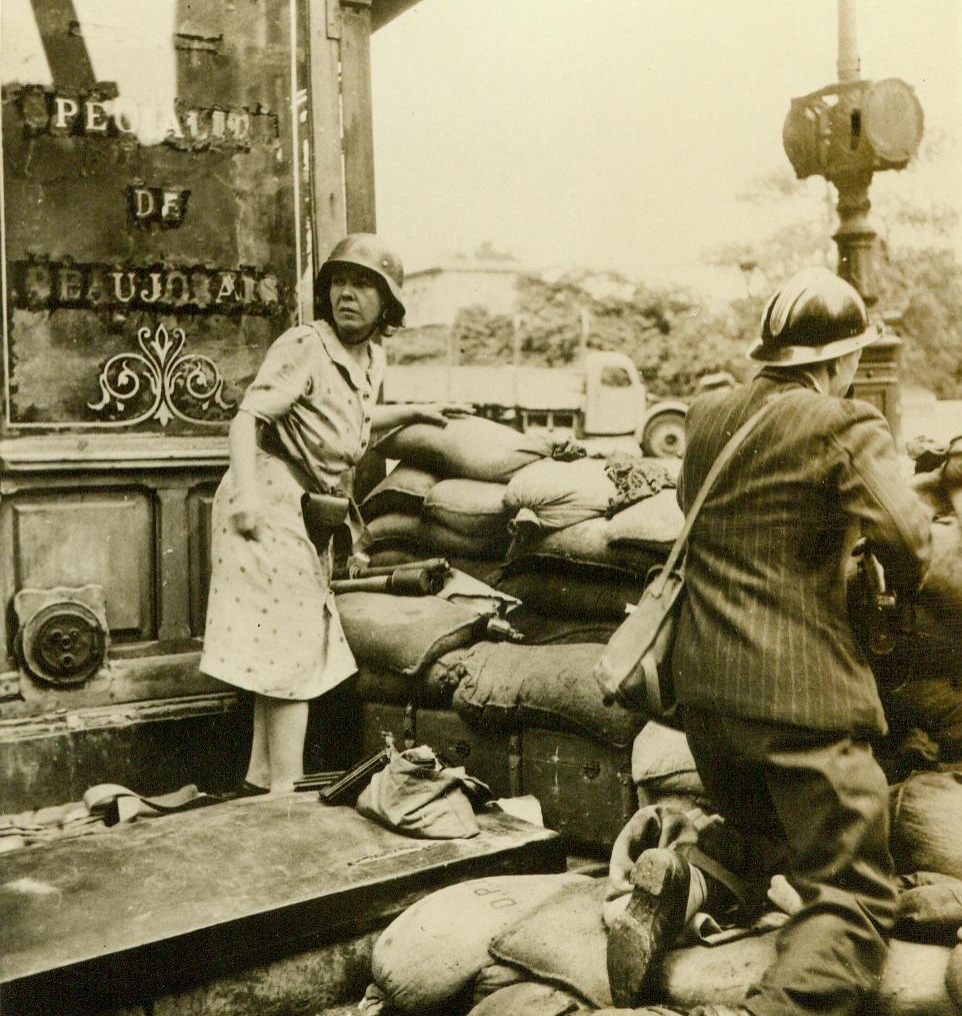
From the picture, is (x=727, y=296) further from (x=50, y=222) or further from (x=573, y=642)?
(x=50, y=222)

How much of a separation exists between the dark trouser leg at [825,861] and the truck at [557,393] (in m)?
4.89

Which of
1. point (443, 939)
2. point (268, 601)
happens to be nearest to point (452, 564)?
point (268, 601)

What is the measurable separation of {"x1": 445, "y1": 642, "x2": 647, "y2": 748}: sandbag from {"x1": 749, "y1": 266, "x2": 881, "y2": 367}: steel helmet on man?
141cm

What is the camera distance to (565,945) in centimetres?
265

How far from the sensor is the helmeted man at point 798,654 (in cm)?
228

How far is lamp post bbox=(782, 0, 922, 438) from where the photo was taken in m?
4.16

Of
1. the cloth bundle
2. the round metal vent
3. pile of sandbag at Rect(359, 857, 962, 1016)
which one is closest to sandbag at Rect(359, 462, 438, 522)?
the round metal vent

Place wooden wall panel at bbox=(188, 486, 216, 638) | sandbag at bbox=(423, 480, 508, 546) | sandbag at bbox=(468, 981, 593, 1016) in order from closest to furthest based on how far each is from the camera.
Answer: sandbag at bbox=(468, 981, 593, 1016) → sandbag at bbox=(423, 480, 508, 546) → wooden wall panel at bbox=(188, 486, 216, 638)

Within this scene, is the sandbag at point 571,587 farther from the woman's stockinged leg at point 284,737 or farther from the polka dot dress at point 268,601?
the woman's stockinged leg at point 284,737

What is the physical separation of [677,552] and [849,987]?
37.7 inches

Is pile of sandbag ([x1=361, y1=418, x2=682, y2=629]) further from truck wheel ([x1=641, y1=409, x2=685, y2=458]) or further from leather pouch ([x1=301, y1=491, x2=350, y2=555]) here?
truck wheel ([x1=641, y1=409, x2=685, y2=458])

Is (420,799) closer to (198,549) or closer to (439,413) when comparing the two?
(198,549)

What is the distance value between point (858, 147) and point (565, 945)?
3458 mm

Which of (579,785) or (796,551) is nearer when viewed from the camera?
(796,551)
